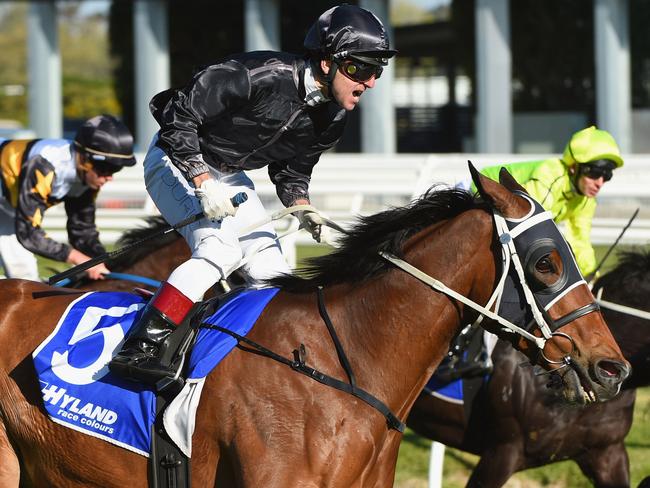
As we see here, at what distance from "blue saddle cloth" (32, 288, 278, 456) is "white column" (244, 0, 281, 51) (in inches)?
564

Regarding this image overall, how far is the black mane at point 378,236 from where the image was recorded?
11.3ft

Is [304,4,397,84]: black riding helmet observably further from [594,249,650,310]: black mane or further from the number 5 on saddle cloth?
[594,249,650,310]: black mane

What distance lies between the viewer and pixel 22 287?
3996 millimetres

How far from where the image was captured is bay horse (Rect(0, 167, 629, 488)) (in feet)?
10.6

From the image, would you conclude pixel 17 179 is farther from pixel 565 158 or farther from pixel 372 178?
pixel 372 178

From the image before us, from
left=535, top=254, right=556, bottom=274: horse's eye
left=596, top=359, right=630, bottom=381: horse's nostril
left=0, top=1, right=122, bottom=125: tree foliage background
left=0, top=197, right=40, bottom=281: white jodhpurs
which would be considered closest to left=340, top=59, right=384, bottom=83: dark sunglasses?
left=535, top=254, right=556, bottom=274: horse's eye

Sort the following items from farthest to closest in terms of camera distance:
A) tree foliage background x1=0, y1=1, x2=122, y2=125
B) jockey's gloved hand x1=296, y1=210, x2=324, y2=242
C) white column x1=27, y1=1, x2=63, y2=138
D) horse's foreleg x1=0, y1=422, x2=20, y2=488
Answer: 1. tree foliage background x1=0, y1=1, x2=122, y2=125
2. white column x1=27, y1=1, x2=63, y2=138
3. jockey's gloved hand x1=296, y1=210, x2=324, y2=242
4. horse's foreleg x1=0, y1=422, x2=20, y2=488

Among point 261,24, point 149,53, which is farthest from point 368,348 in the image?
point 149,53

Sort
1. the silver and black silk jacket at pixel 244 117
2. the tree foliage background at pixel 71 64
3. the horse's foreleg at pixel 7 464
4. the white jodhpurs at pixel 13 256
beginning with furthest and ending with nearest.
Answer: the tree foliage background at pixel 71 64, the white jodhpurs at pixel 13 256, the horse's foreleg at pixel 7 464, the silver and black silk jacket at pixel 244 117

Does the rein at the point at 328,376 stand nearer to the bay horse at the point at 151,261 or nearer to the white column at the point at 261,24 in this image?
the bay horse at the point at 151,261

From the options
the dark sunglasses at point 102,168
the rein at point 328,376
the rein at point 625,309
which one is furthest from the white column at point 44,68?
the rein at point 328,376

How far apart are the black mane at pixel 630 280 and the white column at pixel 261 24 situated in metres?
12.9

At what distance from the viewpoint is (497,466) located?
198 inches

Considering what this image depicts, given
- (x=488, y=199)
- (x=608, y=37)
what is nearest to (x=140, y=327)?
(x=488, y=199)
